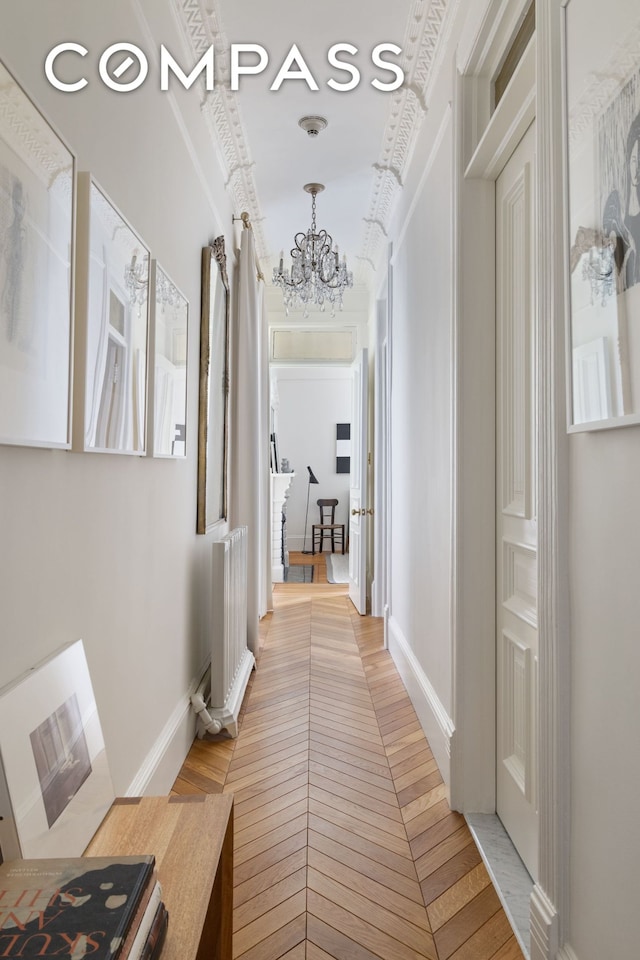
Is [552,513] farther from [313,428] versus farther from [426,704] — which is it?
[313,428]

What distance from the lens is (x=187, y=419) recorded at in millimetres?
2559

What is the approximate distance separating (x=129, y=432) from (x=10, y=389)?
0.69m

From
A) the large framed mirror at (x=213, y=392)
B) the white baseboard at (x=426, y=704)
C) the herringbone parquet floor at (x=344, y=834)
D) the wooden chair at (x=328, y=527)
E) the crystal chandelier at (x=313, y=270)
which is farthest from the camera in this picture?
the wooden chair at (x=328, y=527)

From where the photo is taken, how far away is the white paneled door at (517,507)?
1.82m

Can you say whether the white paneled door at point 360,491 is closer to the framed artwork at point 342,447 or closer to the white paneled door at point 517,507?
the white paneled door at point 517,507

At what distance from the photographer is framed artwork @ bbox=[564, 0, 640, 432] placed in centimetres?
99

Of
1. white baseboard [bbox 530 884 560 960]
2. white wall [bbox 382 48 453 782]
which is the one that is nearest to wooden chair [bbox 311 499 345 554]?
white wall [bbox 382 48 453 782]

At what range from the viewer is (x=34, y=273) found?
44.6 inches

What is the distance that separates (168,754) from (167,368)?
135 centimetres

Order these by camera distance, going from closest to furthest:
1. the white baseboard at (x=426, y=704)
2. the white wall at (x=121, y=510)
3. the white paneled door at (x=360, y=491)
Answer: the white wall at (x=121, y=510) → the white baseboard at (x=426, y=704) → the white paneled door at (x=360, y=491)

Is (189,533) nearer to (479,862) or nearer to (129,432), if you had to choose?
(129,432)

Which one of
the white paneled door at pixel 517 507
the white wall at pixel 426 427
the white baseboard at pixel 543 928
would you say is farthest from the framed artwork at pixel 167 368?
the white baseboard at pixel 543 928

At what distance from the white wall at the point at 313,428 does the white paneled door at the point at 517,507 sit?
7737mm

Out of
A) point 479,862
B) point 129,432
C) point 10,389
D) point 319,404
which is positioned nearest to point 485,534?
point 479,862
